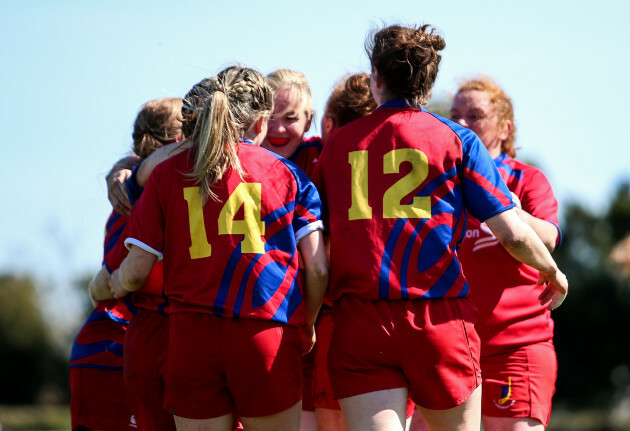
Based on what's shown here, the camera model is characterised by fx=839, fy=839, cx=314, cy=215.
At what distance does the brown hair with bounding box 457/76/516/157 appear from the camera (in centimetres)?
544

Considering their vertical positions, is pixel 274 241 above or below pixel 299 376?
above

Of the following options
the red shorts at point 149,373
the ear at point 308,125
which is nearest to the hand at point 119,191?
the red shorts at point 149,373

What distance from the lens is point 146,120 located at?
192 inches

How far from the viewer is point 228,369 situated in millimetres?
3689

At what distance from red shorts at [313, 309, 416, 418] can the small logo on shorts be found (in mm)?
577

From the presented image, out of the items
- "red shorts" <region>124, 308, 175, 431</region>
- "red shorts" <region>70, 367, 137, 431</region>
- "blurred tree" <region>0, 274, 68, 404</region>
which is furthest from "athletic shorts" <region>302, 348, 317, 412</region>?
"blurred tree" <region>0, 274, 68, 404</region>

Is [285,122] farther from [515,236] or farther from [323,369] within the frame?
[515,236]

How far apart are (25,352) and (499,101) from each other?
134 ft

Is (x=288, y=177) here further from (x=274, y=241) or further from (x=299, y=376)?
(x=299, y=376)

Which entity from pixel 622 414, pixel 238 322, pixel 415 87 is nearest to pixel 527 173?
pixel 415 87

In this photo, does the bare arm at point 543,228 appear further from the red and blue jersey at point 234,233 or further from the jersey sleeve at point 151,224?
the jersey sleeve at point 151,224

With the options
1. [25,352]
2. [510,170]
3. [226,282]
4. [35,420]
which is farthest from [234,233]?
[25,352]

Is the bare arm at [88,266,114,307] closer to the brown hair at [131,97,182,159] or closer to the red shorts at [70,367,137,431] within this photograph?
the red shorts at [70,367,137,431]

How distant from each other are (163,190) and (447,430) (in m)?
1.68
